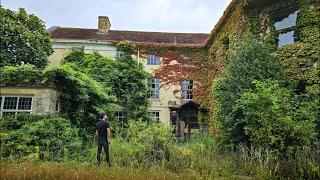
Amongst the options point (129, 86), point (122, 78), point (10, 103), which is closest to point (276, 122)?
point (10, 103)

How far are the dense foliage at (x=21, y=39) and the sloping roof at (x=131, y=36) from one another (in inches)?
231

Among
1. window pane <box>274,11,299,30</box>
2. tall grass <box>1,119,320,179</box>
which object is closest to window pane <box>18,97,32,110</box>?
tall grass <box>1,119,320,179</box>

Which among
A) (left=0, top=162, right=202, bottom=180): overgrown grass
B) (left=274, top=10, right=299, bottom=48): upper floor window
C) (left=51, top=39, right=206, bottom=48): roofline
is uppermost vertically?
(left=51, top=39, right=206, bottom=48): roofline

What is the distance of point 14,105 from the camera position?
17.9 m

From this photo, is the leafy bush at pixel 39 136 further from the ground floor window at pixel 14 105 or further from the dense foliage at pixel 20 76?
the dense foliage at pixel 20 76

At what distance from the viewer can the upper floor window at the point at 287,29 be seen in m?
17.1

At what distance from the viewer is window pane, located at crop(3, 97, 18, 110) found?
17.9 m

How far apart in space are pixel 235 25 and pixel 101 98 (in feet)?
28.8

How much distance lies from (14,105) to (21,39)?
375 inches

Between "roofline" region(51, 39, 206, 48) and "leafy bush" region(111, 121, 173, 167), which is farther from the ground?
"roofline" region(51, 39, 206, 48)

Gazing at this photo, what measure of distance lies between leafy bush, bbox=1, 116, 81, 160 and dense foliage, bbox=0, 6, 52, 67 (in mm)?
9816

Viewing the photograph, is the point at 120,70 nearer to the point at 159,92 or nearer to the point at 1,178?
the point at 159,92

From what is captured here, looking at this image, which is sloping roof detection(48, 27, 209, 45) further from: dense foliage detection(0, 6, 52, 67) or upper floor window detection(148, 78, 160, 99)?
dense foliage detection(0, 6, 52, 67)

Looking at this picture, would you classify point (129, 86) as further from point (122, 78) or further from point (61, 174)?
point (61, 174)
